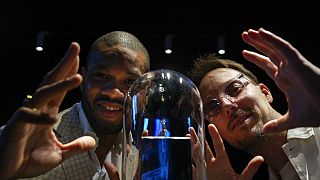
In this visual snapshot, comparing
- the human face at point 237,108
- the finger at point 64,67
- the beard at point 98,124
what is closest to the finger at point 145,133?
the finger at point 64,67

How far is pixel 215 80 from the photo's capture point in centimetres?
Result: 195

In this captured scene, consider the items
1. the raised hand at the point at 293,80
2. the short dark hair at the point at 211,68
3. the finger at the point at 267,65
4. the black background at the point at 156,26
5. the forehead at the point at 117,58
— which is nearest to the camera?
the raised hand at the point at 293,80

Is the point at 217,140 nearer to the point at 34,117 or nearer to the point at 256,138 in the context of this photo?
the point at 256,138

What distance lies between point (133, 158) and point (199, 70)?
125cm

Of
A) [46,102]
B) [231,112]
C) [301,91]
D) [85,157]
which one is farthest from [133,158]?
[231,112]

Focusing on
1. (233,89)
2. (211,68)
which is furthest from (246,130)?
(211,68)

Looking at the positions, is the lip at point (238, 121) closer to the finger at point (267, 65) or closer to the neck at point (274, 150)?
the neck at point (274, 150)

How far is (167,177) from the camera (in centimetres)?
86

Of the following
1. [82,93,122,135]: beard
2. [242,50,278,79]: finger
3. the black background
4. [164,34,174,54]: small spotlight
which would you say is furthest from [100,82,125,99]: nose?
[164,34,174,54]: small spotlight

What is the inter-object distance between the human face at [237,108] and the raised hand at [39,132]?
966 mm

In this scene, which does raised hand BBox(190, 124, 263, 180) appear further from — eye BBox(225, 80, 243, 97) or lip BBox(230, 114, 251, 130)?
eye BBox(225, 80, 243, 97)

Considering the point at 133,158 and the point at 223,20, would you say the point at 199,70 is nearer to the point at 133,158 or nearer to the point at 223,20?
the point at 133,158

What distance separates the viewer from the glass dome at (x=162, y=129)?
889 mm

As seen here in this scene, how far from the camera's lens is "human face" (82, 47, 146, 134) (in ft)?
5.27
